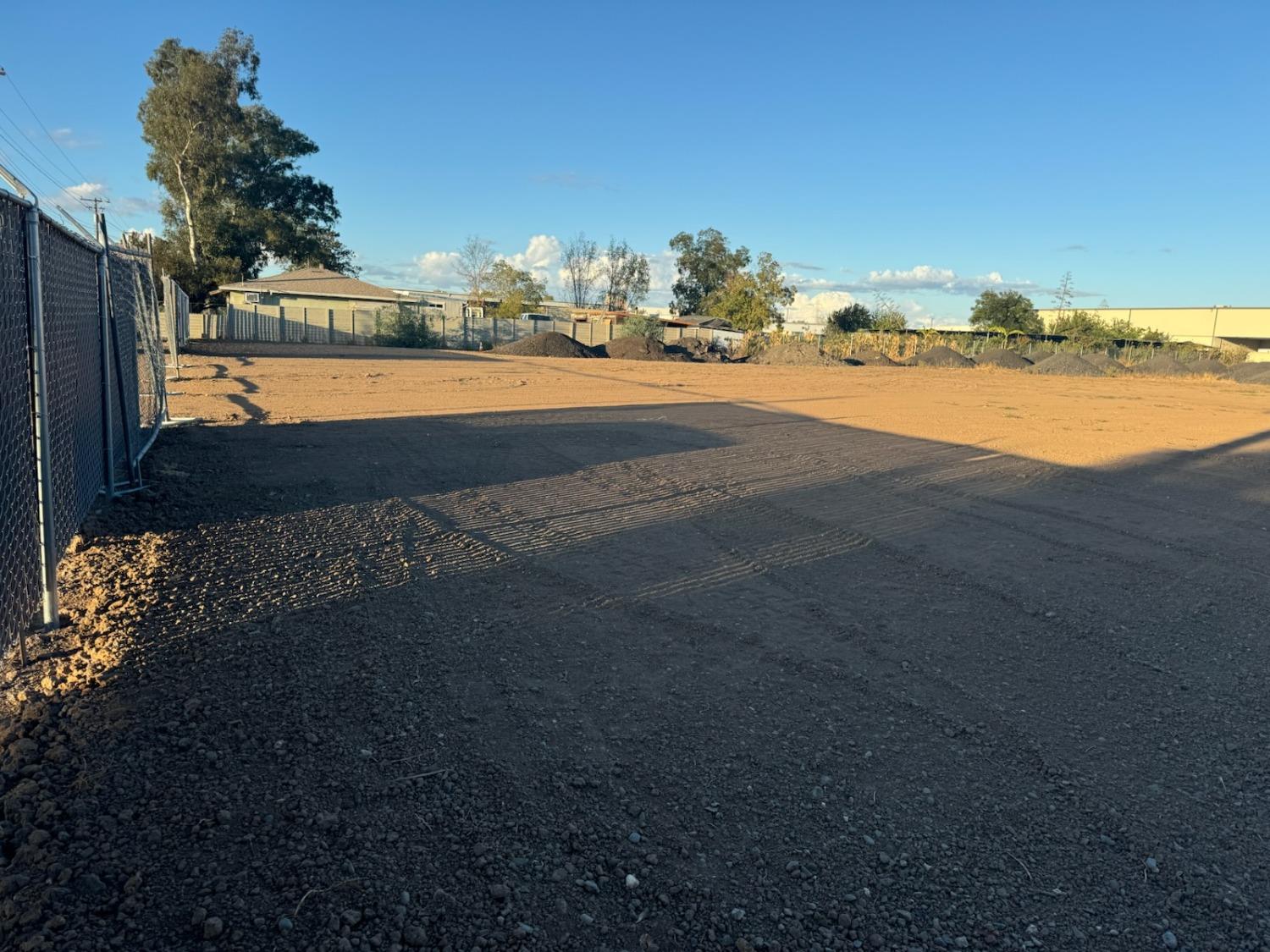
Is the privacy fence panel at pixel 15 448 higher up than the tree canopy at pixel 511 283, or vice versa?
the tree canopy at pixel 511 283

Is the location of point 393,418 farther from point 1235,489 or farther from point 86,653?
point 1235,489

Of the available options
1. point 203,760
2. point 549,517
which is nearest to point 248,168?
point 549,517

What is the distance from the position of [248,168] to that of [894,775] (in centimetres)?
5789

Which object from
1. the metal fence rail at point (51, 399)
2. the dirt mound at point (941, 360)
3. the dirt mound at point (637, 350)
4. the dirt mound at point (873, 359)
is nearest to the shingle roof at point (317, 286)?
the dirt mound at point (637, 350)

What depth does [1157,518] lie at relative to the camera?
8.40 m

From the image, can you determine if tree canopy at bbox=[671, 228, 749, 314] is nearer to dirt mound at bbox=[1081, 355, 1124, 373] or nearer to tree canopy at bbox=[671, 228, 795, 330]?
tree canopy at bbox=[671, 228, 795, 330]

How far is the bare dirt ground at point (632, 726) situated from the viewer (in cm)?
254

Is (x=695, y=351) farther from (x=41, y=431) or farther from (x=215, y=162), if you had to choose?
(x=41, y=431)

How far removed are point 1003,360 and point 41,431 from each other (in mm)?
50619

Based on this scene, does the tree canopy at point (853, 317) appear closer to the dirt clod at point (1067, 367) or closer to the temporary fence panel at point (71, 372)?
the dirt clod at point (1067, 367)

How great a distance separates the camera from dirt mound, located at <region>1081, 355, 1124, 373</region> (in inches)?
1726

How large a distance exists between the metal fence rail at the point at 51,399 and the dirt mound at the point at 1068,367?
4164 centimetres

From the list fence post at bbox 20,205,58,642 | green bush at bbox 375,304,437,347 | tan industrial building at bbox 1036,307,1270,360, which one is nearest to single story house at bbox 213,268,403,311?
green bush at bbox 375,304,437,347

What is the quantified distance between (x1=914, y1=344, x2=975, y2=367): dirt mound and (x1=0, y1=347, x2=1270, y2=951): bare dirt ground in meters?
41.3
